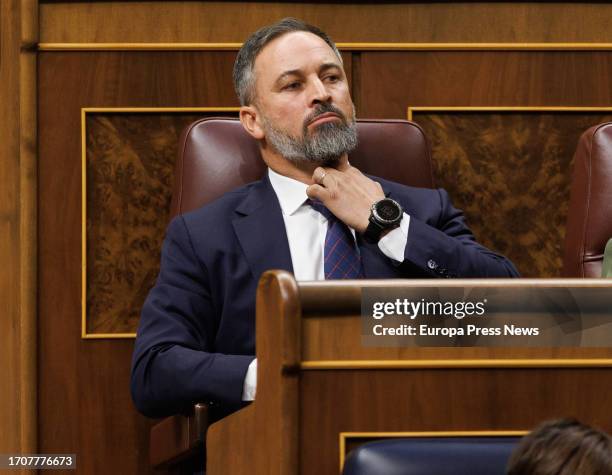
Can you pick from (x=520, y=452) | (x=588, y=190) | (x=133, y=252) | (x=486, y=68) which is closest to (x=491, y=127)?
(x=486, y=68)

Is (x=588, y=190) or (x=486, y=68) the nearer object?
(x=588, y=190)

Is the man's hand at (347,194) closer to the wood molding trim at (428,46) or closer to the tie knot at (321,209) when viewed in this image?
the tie knot at (321,209)

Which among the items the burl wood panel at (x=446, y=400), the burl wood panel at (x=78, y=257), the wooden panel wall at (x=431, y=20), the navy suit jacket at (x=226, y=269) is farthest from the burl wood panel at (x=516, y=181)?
the burl wood panel at (x=446, y=400)

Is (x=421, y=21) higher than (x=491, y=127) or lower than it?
higher

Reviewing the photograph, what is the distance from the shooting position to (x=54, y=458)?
1.50 meters

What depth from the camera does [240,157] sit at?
1.33 metres

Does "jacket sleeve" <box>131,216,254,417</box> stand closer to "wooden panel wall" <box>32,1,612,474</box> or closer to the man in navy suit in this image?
the man in navy suit

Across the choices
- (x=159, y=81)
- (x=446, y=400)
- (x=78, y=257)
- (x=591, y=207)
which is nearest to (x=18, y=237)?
(x=78, y=257)

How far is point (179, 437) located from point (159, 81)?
23.6 inches

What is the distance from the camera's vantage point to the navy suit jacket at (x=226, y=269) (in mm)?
1107

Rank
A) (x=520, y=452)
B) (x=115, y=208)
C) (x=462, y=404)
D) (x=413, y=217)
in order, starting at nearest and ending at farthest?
1. (x=520, y=452)
2. (x=462, y=404)
3. (x=413, y=217)
4. (x=115, y=208)

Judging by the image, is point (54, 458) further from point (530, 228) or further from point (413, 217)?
point (530, 228)

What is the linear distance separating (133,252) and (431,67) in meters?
0.50

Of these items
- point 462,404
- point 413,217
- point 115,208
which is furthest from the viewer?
point 115,208
